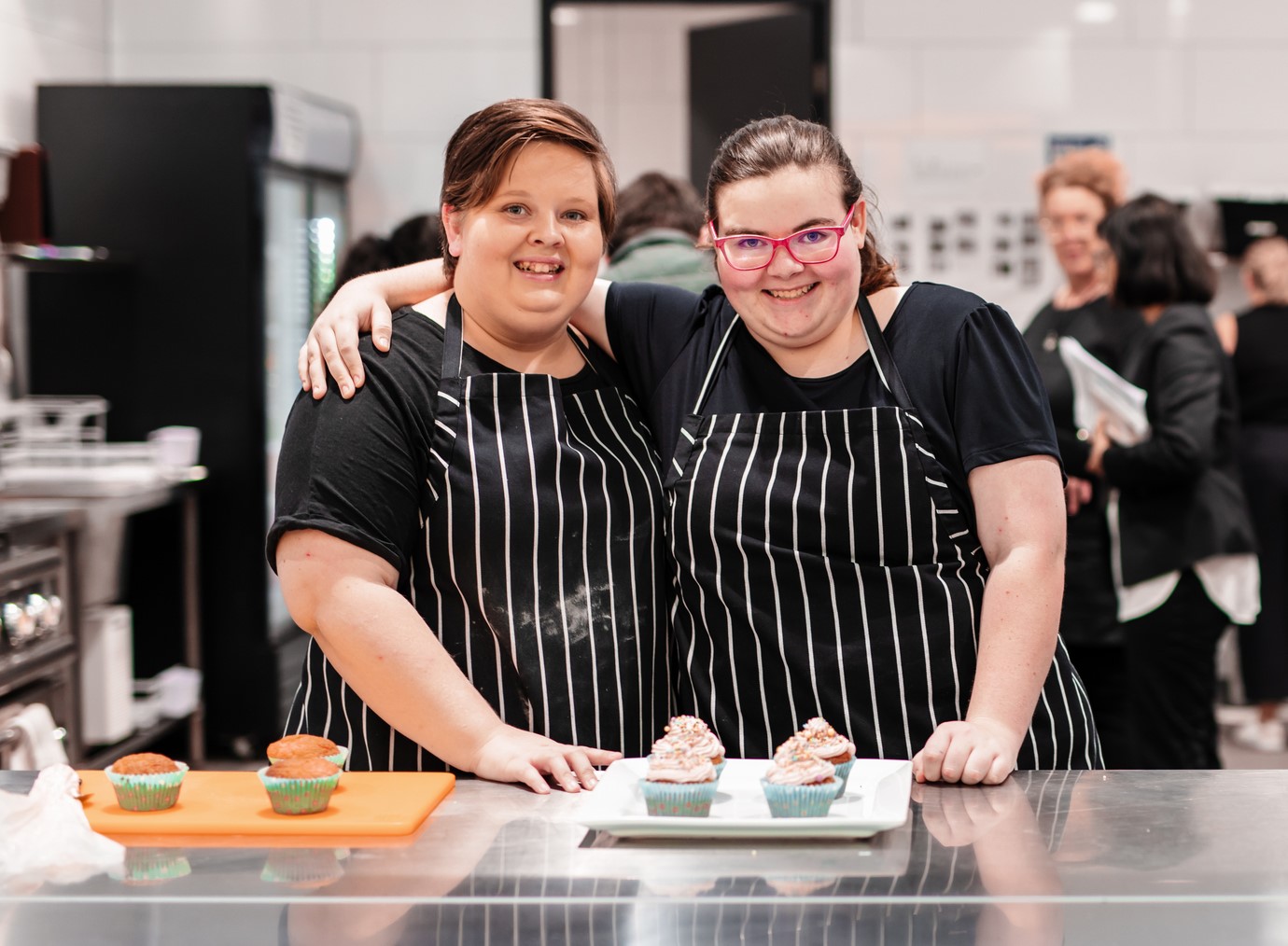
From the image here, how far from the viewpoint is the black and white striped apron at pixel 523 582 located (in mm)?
1825

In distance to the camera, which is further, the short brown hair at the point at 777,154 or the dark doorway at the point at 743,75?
the dark doorway at the point at 743,75

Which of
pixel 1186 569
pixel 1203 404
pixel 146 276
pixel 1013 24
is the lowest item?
pixel 1186 569

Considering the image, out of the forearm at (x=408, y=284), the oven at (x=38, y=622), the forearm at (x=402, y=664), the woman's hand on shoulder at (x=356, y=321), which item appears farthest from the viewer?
the oven at (x=38, y=622)

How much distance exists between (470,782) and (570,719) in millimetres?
249

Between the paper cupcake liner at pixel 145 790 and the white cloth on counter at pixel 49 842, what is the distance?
0.18 feet

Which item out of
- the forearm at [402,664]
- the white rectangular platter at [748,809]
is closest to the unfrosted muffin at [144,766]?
the forearm at [402,664]

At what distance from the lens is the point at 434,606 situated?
184 centimetres

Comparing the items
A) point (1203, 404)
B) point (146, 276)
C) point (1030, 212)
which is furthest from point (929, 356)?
point (1030, 212)

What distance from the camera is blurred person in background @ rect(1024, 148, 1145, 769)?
11.8ft

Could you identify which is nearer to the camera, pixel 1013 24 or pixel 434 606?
pixel 434 606

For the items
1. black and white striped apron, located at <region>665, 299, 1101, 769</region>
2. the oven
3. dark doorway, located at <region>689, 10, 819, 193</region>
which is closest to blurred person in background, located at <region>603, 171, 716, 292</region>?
black and white striped apron, located at <region>665, 299, 1101, 769</region>

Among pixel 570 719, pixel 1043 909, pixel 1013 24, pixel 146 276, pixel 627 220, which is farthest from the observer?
pixel 1013 24

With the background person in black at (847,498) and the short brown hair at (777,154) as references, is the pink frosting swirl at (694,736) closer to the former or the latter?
the background person in black at (847,498)

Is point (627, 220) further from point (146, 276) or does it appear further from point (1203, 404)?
point (146, 276)
